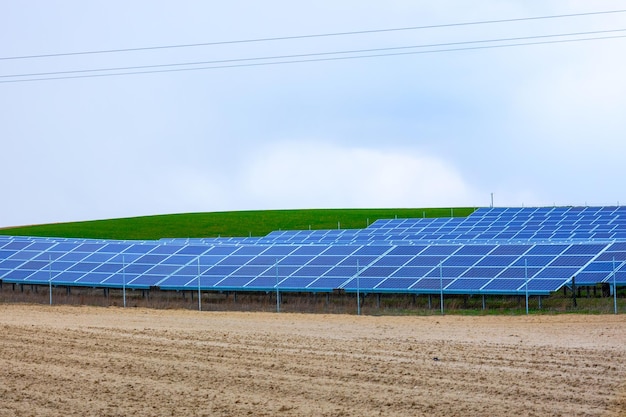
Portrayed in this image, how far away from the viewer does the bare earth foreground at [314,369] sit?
49.2ft

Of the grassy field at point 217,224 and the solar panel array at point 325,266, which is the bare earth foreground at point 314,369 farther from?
the grassy field at point 217,224

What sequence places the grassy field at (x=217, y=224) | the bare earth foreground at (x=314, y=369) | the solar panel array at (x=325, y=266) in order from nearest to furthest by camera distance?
the bare earth foreground at (x=314, y=369) → the solar panel array at (x=325, y=266) → the grassy field at (x=217, y=224)

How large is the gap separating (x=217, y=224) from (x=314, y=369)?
231ft

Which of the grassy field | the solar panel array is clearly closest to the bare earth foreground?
the solar panel array

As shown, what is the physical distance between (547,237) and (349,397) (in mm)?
43986

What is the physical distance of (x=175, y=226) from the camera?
287 ft

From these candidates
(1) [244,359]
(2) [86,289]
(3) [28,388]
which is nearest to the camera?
(3) [28,388]

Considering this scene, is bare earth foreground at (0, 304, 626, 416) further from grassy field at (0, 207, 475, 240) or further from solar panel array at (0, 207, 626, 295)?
grassy field at (0, 207, 475, 240)

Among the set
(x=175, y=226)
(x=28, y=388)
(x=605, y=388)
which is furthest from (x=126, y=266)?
(x=175, y=226)

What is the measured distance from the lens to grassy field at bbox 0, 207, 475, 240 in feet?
271

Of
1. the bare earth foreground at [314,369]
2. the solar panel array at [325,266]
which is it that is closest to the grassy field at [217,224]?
the solar panel array at [325,266]

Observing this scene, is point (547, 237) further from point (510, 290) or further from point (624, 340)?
point (624, 340)

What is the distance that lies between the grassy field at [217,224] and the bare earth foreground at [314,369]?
179 ft

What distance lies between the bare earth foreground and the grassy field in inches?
2145
